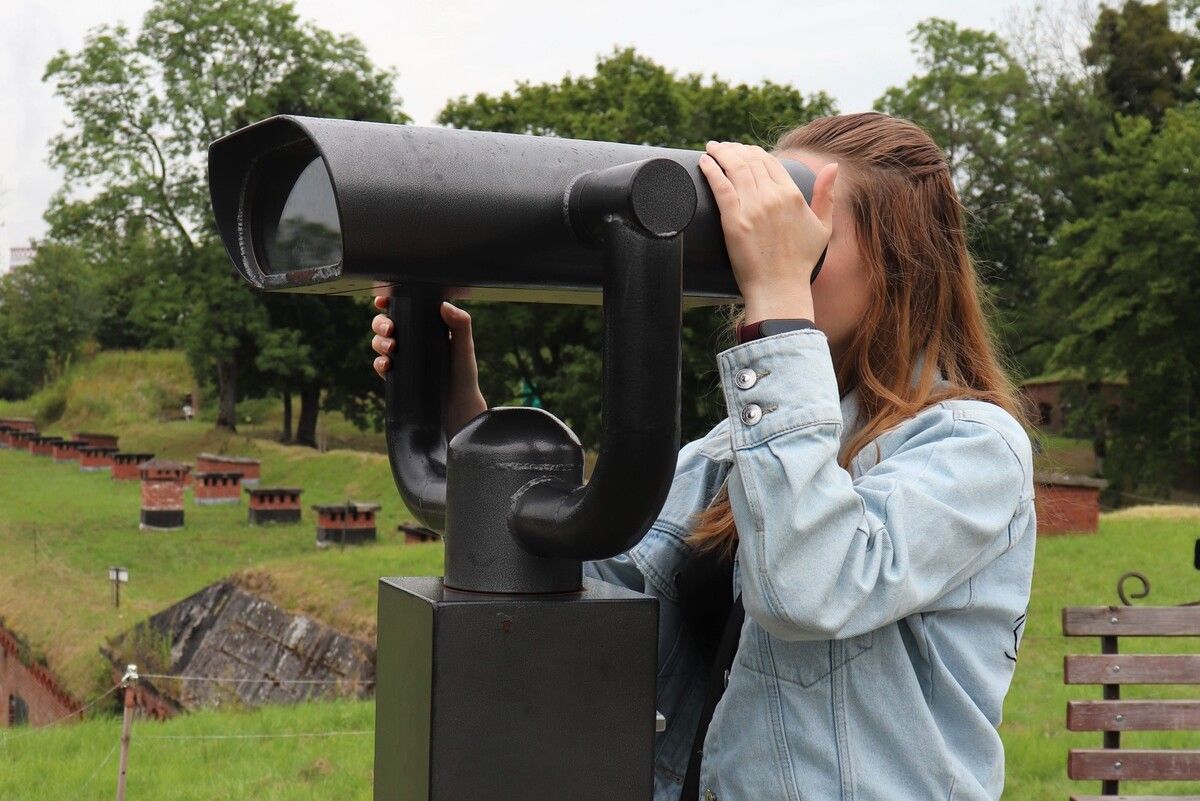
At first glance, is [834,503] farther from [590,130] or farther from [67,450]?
[67,450]

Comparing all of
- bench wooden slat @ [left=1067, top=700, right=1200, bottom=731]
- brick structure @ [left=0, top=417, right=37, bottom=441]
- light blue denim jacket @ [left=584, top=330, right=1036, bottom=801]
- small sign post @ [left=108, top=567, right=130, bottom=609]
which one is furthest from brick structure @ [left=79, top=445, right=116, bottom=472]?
light blue denim jacket @ [left=584, top=330, right=1036, bottom=801]

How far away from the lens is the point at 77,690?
413 inches

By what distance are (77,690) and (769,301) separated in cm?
1073

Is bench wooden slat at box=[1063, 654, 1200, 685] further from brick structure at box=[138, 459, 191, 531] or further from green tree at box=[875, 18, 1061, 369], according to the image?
green tree at box=[875, 18, 1061, 369]

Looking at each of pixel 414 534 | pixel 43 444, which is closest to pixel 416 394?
pixel 414 534

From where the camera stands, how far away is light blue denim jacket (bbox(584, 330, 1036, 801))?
1038 millimetres

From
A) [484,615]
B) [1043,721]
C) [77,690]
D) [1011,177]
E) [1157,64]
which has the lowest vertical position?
[77,690]

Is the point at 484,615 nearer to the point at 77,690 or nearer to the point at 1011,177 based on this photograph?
the point at 77,690

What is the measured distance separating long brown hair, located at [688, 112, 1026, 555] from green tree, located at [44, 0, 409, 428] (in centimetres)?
2733

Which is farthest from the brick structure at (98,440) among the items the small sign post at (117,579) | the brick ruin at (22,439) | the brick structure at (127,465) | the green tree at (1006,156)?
the green tree at (1006,156)

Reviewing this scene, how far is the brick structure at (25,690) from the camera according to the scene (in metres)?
10.8

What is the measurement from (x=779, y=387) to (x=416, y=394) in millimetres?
518

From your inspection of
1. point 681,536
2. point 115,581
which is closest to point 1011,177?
point 115,581

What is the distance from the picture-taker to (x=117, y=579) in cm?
1214
